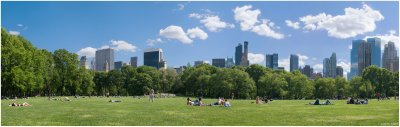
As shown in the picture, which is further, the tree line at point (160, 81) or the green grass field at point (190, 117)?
the tree line at point (160, 81)

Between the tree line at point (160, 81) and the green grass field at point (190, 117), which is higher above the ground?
the tree line at point (160, 81)

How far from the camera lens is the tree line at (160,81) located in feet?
268

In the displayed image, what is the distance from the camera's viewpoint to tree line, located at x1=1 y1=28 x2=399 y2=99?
81.6m

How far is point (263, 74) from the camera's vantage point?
136625 mm

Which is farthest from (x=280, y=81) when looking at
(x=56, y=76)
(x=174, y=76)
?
(x=56, y=76)

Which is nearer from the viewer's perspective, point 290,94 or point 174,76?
point 290,94

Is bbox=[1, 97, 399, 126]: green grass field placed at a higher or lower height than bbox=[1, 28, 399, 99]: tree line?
lower

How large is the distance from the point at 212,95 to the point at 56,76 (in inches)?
1576

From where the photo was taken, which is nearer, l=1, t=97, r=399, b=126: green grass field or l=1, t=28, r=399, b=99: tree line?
l=1, t=97, r=399, b=126: green grass field

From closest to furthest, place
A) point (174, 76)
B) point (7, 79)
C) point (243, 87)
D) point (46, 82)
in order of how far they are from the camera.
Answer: point (7, 79) < point (46, 82) < point (243, 87) < point (174, 76)

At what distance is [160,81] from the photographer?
147 meters

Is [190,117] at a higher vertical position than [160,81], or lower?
lower

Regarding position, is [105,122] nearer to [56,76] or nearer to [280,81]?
[56,76]

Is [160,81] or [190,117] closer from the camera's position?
[190,117]
